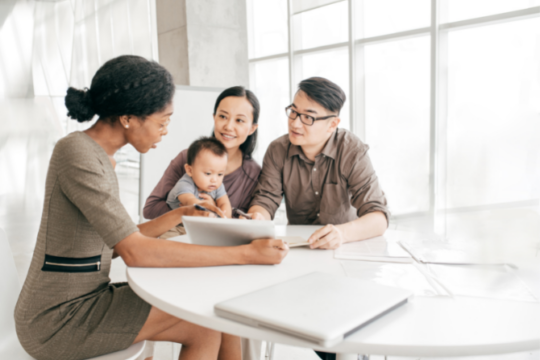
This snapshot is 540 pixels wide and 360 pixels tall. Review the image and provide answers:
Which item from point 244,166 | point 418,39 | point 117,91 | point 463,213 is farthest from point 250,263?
point 418,39

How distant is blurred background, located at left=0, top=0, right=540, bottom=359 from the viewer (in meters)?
4.16

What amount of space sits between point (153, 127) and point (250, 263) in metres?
0.54

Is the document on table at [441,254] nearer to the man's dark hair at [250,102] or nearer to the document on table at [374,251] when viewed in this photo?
the document on table at [374,251]

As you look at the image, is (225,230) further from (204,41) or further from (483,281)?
(204,41)

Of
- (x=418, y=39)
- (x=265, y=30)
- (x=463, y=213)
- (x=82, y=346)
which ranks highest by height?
(x=265, y=30)

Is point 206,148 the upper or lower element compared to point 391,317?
upper

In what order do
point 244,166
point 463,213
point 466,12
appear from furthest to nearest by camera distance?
point 463,213
point 466,12
point 244,166

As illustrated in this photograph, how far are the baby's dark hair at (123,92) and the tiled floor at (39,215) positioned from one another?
1.23 meters

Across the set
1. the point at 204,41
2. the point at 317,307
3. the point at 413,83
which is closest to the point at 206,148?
the point at 317,307

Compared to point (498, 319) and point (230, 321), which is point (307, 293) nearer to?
point (230, 321)

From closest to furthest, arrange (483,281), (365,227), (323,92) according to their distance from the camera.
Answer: (483,281)
(365,227)
(323,92)

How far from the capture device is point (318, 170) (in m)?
2.14

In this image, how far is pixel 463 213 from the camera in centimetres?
468

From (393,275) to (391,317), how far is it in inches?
13.6
